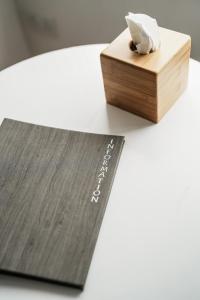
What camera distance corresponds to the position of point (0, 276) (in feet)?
1.82

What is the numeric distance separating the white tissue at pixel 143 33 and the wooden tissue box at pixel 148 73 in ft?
0.04

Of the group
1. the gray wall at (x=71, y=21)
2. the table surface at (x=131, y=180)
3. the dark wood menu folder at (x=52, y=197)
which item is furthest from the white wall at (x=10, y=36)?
the dark wood menu folder at (x=52, y=197)

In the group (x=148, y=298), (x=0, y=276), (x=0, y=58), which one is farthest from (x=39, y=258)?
(x=0, y=58)

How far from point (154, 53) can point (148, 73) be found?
0.05 meters

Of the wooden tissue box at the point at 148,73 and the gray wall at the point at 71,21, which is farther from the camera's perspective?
the gray wall at the point at 71,21

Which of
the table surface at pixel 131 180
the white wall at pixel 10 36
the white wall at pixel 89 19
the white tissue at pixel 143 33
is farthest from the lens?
the white wall at pixel 10 36

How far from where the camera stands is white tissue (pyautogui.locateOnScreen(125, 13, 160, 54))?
0.64 metres

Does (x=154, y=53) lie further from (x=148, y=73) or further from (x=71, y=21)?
(x=71, y=21)

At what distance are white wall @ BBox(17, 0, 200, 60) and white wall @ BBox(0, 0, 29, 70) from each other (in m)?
0.03

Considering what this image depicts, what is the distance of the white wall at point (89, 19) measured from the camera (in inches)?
41.3

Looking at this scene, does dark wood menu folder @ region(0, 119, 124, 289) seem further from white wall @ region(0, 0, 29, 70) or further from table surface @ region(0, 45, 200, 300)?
white wall @ region(0, 0, 29, 70)

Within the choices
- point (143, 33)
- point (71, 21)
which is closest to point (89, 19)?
point (71, 21)

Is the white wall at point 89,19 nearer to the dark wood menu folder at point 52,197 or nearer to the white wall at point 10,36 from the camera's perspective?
the white wall at point 10,36

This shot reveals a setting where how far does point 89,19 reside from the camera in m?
1.24
